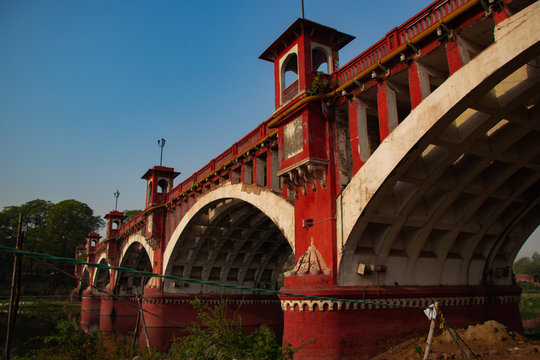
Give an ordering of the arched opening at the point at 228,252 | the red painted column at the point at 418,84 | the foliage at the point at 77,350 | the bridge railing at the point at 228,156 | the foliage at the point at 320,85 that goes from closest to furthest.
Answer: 1. the red painted column at the point at 418,84
2. the foliage at the point at 77,350
3. the foliage at the point at 320,85
4. the bridge railing at the point at 228,156
5. the arched opening at the point at 228,252

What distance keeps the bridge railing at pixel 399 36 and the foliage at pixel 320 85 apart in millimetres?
341

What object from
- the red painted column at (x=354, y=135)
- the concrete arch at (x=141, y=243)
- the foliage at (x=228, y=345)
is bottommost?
the foliage at (x=228, y=345)

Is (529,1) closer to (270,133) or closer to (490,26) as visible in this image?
(490,26)

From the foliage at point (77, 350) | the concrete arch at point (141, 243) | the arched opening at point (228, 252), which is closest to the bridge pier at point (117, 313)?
the concrete arch at point (141, 243)

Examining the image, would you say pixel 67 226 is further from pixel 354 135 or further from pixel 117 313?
pixel 354 135

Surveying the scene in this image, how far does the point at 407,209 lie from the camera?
11.8 metres

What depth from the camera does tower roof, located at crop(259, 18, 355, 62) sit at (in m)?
13.9

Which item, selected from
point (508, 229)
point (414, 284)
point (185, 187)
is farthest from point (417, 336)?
point (185, 187)

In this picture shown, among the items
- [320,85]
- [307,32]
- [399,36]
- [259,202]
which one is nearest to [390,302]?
[320,85]

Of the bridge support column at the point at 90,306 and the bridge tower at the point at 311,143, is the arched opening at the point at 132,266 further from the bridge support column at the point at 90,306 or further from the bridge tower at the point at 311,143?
the bridge tower at the point at 311,143

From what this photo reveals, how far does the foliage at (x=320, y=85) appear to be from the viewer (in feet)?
42.9

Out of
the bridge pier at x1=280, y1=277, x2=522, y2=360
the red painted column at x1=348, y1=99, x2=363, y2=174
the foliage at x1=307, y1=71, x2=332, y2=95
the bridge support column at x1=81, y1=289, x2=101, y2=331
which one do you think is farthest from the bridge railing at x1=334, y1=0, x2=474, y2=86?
the bridge support column at x1=81, y1=289, x2=101, y2=331

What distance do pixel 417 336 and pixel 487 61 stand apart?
25.1ft

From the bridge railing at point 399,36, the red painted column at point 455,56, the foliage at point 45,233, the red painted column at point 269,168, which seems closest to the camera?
the red painted column at point 455,56
